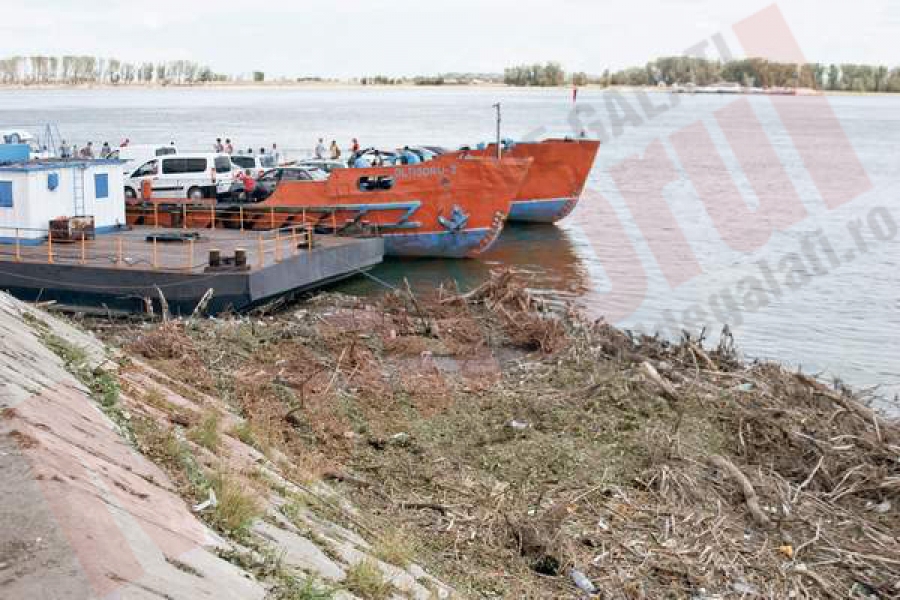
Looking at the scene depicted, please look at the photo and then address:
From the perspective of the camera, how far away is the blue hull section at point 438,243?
91.1ft

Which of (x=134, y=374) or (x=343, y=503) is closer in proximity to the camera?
(x=343, y=503)

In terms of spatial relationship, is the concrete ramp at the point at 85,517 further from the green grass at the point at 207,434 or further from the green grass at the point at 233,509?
the green grass at the point at 207,434

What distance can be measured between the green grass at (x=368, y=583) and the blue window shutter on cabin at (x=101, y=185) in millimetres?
17761

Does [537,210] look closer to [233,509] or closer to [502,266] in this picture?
[502,266]

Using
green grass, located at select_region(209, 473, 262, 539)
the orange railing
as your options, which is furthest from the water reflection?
green grass, located at select_region(209, 473, 262, 539)

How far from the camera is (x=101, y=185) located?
2286cm

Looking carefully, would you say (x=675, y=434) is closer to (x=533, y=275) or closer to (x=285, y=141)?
(x=533, y=275)

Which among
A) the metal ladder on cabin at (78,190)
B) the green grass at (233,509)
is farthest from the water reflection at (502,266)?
the green grass at (233,509)

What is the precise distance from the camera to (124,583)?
4.86 metres

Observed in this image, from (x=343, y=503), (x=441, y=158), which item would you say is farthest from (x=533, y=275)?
(x=343, y=503)

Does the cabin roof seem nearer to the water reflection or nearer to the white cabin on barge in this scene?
the white cabin on barge

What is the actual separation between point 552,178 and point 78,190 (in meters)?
18.7

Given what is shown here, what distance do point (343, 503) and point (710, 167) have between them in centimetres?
5858

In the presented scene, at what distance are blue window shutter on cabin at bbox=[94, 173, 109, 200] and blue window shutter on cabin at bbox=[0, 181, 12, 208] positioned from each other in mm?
2043
